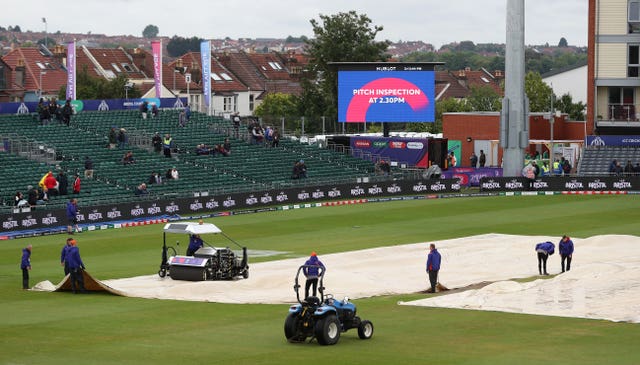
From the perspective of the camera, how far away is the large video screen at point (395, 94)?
8300 cm

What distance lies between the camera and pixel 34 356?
83.0 feet

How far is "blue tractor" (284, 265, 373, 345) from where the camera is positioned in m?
26.2

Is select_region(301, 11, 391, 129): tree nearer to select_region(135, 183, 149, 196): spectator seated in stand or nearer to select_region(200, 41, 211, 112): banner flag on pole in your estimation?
select_region(200, 41, 211, 112): banner flag on pole

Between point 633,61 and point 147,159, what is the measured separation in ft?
121

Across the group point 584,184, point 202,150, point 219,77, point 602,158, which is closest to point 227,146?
point 202,150

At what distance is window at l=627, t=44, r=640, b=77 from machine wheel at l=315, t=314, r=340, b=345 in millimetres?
64096

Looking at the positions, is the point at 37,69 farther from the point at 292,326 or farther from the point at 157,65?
the point at 292,326

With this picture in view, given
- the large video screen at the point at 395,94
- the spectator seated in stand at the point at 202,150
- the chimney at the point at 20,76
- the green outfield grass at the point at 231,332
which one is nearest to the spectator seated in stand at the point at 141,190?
the spectator seated in stand at the point at 202,150

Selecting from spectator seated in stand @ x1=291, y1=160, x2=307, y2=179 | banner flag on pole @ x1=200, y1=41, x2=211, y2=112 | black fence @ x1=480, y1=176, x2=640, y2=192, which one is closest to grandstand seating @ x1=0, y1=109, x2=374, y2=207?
spectator seated in stand @ x1=291, y1=160, x2=307, y2=179

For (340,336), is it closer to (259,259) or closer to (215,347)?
(215,347)

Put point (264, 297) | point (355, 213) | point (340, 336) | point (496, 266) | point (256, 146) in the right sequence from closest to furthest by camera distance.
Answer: point (340, 336) < point (264, 297) < point (496, 266) < point (355, 213) < point (256, 146)

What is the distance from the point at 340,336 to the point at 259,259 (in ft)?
58.0

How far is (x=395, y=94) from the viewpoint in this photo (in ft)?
273

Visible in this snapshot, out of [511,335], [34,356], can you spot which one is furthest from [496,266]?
[34,356]
